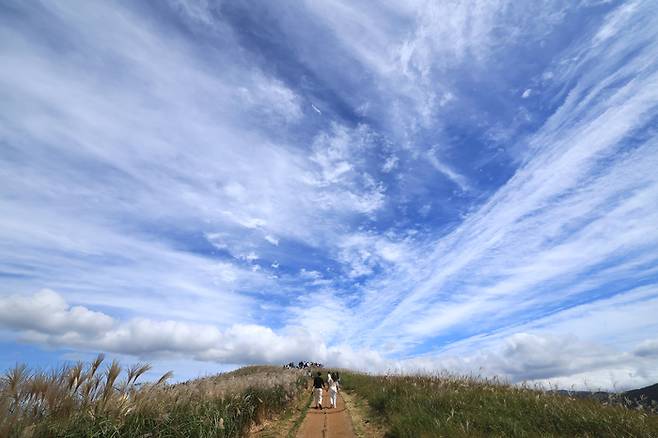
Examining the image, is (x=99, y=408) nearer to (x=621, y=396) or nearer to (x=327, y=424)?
(x=327, y=424)

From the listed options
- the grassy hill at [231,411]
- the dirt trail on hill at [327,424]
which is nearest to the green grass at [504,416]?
the grassy hill at [231,411]

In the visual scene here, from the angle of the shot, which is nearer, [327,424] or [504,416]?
[504,416]

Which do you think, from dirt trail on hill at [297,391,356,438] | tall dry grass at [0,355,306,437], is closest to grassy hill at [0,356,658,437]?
tall dry grass at [0,355,306,437]

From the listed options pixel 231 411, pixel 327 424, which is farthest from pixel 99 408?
pixel 327 424

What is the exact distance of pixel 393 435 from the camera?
11.7m

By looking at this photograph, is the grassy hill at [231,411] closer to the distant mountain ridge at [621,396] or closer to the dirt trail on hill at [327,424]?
the distant mountain ridge at [621,396]

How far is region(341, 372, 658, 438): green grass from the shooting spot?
31.4 feet

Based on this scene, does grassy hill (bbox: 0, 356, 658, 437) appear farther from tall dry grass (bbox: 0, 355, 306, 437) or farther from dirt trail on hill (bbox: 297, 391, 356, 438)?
dirt trail on hill (bbox: 297, 391, 356, 438)

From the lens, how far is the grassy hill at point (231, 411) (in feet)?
21.0

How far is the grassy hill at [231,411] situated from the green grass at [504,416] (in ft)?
0.10

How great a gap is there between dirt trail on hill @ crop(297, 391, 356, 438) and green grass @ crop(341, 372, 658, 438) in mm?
1571

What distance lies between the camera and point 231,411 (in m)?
11.1

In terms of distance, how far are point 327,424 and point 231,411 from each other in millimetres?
6001

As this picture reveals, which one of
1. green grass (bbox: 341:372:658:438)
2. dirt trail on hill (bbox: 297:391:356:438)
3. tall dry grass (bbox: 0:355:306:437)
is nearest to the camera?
tall dry grass (bbox: 0:355:306:437)
